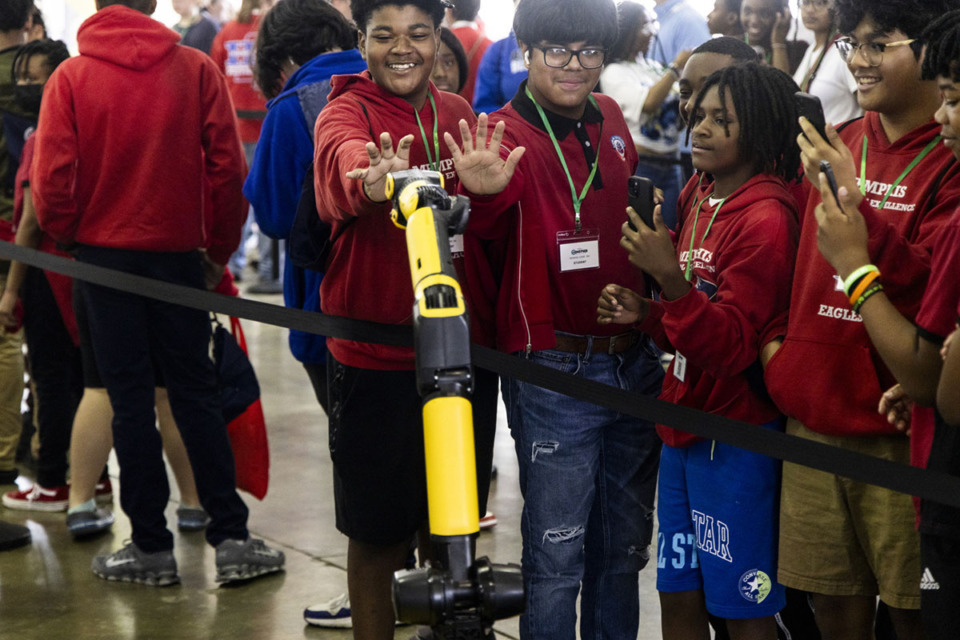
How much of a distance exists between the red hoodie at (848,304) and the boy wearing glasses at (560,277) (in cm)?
40

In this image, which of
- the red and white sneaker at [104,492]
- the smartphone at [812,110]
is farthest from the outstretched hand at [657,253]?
the red and white sneaker at [104,492]

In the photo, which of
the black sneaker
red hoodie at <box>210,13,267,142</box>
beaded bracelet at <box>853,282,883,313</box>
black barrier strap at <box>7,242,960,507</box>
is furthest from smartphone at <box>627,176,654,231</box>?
red hoodie at <box>210,13,267,142</box>

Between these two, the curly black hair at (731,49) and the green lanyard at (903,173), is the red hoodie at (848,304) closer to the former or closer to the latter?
the green lanyard at (903,173)

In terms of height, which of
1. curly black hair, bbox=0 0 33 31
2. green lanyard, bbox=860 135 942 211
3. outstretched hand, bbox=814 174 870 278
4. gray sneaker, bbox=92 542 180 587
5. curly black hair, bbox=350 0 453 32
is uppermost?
curly black hair, bbox=0 0 33 31

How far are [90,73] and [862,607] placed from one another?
267 cm

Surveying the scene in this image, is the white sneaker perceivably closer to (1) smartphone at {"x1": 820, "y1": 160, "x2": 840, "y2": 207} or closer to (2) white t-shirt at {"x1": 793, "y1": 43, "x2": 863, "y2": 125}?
(1) smartphone at {"x1": 820, "y1": 160, "x2": 840, "y2": 207}

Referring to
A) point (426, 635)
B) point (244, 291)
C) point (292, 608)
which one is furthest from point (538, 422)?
point (244, 291)

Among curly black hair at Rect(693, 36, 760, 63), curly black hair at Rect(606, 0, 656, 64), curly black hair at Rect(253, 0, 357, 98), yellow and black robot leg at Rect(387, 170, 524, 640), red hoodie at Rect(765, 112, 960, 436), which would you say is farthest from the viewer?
curly black hair at Rect(606, 0, 656, 64)

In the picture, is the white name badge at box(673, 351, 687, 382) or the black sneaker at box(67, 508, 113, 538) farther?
the black sneaker at box(67, 508, 113, 538)

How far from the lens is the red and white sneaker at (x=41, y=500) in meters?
4.41

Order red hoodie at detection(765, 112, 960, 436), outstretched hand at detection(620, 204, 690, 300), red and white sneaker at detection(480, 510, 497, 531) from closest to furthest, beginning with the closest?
red hoodie at detection(765, 112, 960, 436) < outstretched hand at detection(620, 204, 690, 300) < red and white sneaker at detection(480, 510, 497, 531)

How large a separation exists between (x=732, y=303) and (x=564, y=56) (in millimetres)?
638

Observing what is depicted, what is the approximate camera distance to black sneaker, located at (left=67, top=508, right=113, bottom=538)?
4074 millimetres

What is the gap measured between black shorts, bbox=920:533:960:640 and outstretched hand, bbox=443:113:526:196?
39.7 inches
